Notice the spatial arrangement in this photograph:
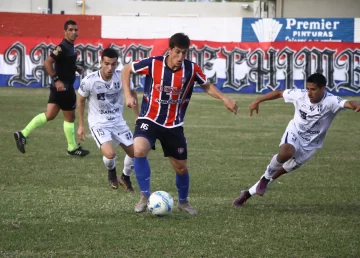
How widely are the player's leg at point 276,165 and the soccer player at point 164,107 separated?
0.78 metres

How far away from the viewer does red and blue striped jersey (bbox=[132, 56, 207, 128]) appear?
823cm

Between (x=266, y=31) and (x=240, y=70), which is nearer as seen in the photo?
(x=240, y=70)

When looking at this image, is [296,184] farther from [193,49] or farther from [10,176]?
[193,49]

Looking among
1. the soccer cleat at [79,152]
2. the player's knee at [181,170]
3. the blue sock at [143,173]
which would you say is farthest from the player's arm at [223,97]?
the soccer cleat at [79,152]

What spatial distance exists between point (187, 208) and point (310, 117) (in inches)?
74.4

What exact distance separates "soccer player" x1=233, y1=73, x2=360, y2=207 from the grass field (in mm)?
338

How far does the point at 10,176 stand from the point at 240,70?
64.6ft

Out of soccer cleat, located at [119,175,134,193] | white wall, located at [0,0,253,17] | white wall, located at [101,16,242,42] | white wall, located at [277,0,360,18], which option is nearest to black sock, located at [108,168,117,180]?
soccer cleat, located at [119,175,134,193]

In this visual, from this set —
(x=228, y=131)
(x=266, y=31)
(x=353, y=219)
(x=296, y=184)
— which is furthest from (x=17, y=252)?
(x=266, y=31)

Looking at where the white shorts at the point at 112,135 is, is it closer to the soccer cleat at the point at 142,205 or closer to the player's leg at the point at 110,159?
the player's leg at the point at 110,159

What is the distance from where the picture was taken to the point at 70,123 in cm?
1352

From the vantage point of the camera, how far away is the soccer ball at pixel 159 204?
25.7ft

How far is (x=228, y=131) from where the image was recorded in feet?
58.2

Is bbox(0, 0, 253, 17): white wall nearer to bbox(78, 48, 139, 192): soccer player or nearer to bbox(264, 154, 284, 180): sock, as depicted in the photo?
bbox(78, 48, 139, 192): soccer player
